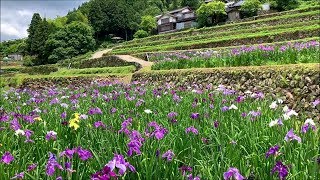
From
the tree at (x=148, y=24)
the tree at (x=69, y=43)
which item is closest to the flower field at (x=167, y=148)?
the tree at (x=69, y=43)

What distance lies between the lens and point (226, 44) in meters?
26.9

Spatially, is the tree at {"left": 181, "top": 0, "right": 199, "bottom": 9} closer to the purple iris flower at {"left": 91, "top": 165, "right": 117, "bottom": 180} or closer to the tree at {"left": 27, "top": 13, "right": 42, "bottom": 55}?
the tree at {"left": 27, "top": 13, "right": 42, "bottom": 55}

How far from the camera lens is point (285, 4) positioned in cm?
4819

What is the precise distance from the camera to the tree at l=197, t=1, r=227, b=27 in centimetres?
5450

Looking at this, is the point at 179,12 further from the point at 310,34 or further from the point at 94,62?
the point at 310,34

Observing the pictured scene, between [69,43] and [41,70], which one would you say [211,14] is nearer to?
[69,43]

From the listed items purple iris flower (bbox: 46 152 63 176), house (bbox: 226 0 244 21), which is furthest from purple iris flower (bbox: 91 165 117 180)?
house (bbox: 226 0 244 21)

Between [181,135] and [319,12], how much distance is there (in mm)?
31474

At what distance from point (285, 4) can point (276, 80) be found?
4427 cm

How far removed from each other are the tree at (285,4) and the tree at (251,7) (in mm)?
2425

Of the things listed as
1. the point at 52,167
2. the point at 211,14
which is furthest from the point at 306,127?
the point at 211,14

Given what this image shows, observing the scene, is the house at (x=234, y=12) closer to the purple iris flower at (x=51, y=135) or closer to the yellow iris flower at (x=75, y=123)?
the yellow iris flower at (x=75, y=123)

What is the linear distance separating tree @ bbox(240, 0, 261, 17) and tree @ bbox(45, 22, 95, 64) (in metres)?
28.6

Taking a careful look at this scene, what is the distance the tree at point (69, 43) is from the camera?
62.4 metres
